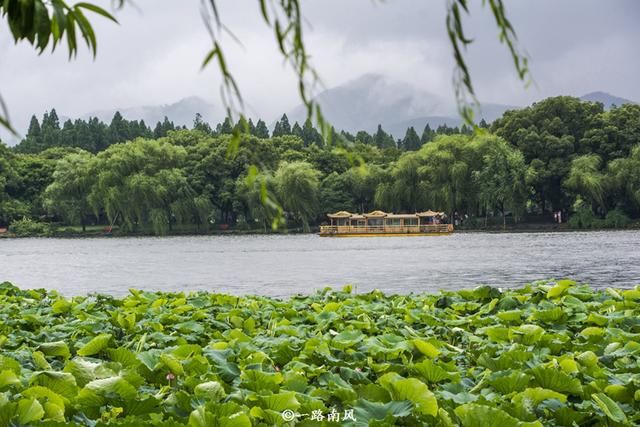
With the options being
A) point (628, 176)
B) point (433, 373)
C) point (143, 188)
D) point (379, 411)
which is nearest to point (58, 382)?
point (379, 411)

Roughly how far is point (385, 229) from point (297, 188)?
6758mm

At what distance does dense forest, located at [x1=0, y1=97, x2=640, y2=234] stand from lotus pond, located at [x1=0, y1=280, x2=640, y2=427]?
38111 mm

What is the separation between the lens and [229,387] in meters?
2.10

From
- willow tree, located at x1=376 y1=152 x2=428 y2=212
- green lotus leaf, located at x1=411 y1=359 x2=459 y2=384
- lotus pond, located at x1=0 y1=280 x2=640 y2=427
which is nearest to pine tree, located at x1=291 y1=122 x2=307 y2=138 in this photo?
willow tree, located at x1=376 y1=152 x2=428 y2=212

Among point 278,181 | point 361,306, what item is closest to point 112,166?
point 278,181

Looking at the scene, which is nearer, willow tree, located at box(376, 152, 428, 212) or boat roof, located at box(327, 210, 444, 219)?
boat roof, located at box(327, 210, 444, 219)

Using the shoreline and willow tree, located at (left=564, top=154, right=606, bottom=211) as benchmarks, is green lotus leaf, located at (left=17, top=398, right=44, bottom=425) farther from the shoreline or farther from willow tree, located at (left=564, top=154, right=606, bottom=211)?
willow tree, located at (left=564, top=154, right=606, bottom=211)

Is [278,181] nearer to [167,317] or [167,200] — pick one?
[167,200]

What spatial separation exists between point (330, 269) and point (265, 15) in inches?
793

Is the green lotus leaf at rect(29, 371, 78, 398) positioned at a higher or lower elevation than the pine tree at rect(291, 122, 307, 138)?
lower

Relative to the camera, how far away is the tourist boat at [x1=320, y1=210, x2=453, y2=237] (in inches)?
1848

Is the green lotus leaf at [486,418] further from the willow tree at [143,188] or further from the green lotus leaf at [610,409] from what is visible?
the willow tree at [143,188]

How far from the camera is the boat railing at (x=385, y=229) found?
4684 centimetres

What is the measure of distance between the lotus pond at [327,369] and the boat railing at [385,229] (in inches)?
1682
